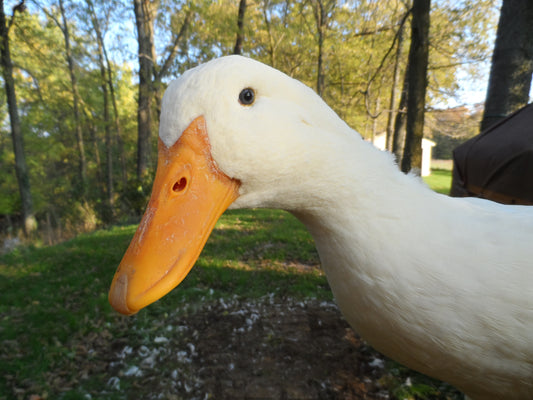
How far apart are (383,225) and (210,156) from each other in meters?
0.60

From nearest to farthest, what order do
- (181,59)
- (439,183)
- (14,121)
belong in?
(14,121) < (181,59) < (439,183)

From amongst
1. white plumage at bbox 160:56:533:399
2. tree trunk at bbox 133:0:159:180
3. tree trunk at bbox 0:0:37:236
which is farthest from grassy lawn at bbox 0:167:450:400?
tree trunk at bbox 133:0:159:180

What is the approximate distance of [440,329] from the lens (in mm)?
914

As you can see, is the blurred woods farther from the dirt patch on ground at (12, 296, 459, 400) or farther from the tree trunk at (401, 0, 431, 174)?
the dirt patch on ground at (12, 296, 459, 400)

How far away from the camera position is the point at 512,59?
8.93 ft

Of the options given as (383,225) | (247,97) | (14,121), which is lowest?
(383,225)

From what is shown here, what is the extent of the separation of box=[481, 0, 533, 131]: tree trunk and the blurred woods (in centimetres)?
215

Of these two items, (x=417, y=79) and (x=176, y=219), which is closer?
(x=176, y=219)

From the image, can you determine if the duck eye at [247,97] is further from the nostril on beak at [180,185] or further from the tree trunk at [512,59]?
the tree trunk at [512,59]

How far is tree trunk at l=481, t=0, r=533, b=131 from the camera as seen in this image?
8.72 ft

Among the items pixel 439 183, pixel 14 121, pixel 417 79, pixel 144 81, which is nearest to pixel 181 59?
pixel 144 81

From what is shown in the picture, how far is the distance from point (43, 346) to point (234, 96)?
325 centimetres

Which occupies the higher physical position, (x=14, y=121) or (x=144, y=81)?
(x=144, y=81)

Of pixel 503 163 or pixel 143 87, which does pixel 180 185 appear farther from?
pixel 143 87
